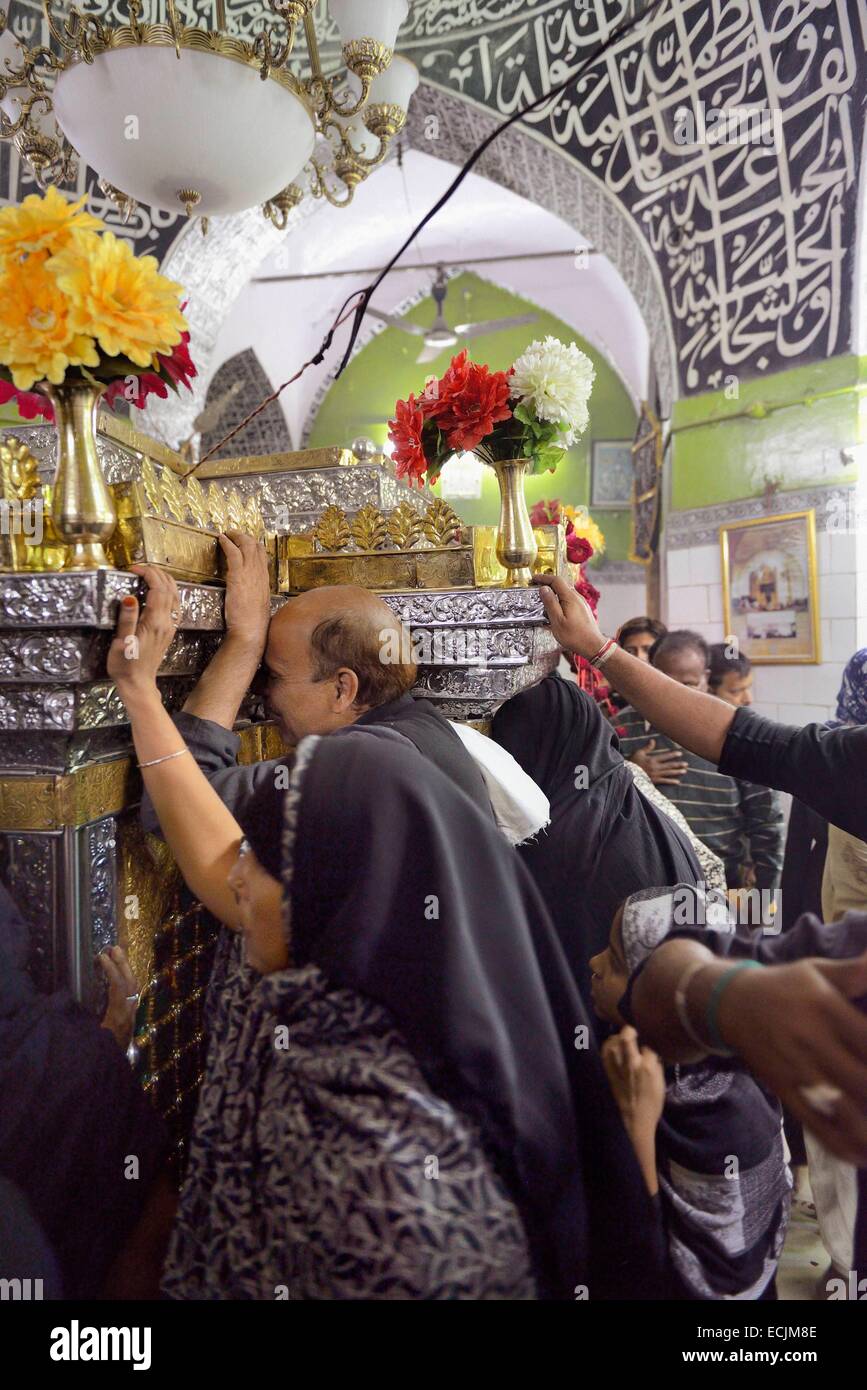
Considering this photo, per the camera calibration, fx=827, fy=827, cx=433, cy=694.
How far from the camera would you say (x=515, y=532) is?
157 centimetres

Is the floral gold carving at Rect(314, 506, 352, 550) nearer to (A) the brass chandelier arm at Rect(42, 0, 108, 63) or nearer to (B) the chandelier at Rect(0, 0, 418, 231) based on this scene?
(B) the chandelier at Rect(0, 0, 418, 231)

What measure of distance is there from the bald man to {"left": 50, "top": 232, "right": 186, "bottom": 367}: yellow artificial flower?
390 millimetres

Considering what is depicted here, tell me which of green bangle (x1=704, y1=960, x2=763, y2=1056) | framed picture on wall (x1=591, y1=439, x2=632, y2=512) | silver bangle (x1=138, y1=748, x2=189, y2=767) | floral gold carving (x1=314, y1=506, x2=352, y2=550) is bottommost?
green bangle (x1=704, y1=960, x2=763, y2=1056)

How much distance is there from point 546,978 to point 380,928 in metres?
0.24

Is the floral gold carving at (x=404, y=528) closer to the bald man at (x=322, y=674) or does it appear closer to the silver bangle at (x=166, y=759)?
the bald man at (x=322, y=674)

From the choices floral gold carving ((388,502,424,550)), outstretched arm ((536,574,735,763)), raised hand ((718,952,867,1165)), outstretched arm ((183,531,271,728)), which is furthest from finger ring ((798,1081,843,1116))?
floral gold carving ((388,502,424,550))

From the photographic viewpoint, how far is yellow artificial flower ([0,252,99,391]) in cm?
85

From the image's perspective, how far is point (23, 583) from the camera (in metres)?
0.95

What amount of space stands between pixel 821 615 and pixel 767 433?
1067 millimetres

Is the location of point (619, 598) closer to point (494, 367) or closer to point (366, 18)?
point (494, 367)

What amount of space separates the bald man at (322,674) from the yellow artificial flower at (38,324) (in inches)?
16.0

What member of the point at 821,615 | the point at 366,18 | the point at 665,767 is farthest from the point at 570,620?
the point at 821,615
